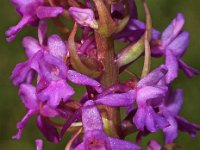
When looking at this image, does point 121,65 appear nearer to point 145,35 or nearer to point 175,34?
point 145,35

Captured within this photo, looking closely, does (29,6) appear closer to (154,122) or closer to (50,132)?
(50,132)

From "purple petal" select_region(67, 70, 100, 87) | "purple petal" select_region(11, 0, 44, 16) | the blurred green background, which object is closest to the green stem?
"purple petal" select_region(67, 70, 100, 87)

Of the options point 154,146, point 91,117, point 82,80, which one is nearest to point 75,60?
point 82,80

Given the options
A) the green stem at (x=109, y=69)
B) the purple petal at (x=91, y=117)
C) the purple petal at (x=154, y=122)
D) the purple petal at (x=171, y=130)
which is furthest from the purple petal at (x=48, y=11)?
the purple petal at (x=171, y=130)

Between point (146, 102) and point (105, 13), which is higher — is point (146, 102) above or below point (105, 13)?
below

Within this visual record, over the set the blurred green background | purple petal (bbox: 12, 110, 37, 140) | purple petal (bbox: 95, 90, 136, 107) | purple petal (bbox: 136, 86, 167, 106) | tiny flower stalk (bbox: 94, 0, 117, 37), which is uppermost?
tiny flower stalk (bbox: 94, 0, 117, 37)

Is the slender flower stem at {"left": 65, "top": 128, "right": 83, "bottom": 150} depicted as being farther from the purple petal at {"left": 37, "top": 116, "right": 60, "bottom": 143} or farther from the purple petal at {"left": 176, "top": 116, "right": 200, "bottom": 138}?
the purple petal at {"left": 176, "top": 116, "right": 200, "bottom": 138}

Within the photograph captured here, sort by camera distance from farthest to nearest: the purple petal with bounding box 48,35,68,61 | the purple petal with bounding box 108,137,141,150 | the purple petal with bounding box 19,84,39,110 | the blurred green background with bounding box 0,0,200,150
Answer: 1. the blurred green background with bounding box 0,0,200,150
2. the purple petal with bounding box 19,84,39,110
3. the purple petal with bounding box 48,35,68,61
4. the purple petal with bounding box 108,137,141,150

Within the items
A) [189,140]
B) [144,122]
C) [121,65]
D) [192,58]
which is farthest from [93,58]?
[192,58]
